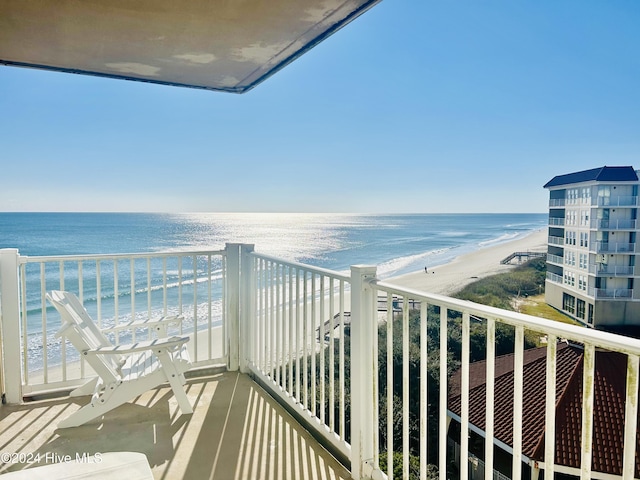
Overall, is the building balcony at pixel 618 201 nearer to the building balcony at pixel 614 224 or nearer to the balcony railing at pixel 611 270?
the building balcony at pixel 614 224

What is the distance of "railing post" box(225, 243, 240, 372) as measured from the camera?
3379mm

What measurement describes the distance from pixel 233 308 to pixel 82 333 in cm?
118

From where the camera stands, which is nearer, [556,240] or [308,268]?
[308,268]

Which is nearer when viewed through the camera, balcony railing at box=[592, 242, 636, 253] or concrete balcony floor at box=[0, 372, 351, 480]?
concrete balcony floor at box=[0, 372, 351, 480]

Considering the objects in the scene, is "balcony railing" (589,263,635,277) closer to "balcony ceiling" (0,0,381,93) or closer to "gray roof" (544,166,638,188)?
"gray roof" (544,166,638,188)

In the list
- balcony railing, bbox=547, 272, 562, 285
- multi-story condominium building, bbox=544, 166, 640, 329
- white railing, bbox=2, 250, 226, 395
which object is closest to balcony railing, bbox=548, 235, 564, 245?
multi-story condominium building, bbox=544, 166, 640, 329

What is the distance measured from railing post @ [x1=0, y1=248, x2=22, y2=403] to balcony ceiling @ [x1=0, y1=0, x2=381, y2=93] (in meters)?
1.27

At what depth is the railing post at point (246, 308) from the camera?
3.24m

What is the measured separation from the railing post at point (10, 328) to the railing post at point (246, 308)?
1482 millimetres

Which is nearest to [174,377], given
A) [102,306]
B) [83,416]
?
[83,416]

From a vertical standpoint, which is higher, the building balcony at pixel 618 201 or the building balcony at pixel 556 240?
the building balcony at pixel 618 201

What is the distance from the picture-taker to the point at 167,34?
1.95 m

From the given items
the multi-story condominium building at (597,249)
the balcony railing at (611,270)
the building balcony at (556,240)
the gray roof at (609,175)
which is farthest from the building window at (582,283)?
the gray roof at (609,175)

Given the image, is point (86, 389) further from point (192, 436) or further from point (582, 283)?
point (582, 283)
